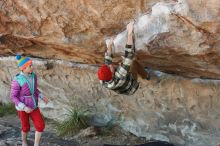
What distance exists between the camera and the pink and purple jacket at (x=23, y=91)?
5598mm

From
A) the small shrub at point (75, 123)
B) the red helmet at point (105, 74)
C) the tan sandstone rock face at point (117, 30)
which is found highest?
the tan sandstone rock face at point (117, 30)

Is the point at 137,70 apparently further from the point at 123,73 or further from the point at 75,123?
the point at 75,123

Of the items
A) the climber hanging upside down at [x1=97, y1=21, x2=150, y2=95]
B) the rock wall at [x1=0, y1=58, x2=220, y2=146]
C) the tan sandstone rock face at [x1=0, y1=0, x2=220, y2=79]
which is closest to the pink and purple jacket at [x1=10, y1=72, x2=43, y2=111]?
the tan sandstone rock face at [x1=0, y1=0, x2=220, y2=79]

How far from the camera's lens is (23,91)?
222 inches

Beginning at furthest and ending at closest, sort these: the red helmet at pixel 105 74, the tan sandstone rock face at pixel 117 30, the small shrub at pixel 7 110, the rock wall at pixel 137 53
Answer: the small shrub at pixel 7 110 < the red helmet at pixel 105 74 < the rock wall at pixel 137 53 < the tan sandstone rock face at pixel 117 30

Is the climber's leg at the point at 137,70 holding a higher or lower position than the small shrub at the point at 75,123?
higher

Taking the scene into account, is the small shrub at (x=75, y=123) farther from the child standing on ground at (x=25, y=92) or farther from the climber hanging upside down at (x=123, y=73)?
the climber hanging upside down at (x=123, y=73)

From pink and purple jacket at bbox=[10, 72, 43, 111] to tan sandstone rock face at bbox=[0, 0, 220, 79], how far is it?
77 cm

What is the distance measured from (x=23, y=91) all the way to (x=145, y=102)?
1.82 metres

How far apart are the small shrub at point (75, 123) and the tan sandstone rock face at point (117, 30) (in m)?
0.88

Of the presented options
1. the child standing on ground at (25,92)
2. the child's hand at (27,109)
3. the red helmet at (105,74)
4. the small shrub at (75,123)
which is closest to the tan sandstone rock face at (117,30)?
the red helmet at (105,74)

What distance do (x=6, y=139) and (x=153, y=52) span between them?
114 inches

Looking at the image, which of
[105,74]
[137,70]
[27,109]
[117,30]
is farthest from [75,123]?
[117,30]

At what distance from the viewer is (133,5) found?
16.4 ft
